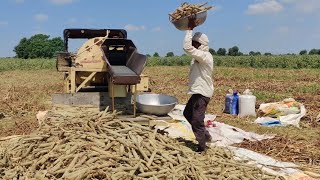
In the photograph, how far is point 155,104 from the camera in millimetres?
6102

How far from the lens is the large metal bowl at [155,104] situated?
5.86m

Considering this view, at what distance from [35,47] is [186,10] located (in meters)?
76.8

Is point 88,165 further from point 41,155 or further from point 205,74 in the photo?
point 205,74

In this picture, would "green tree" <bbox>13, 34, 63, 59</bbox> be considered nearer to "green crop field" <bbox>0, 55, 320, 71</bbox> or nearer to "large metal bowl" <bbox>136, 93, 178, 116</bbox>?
"green crop field" <bbox>0, 55, 320, 71</bbox>

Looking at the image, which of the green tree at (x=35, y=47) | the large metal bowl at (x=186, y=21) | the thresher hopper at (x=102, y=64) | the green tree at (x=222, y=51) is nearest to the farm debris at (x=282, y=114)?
the thresher hopper at (x=102, y=64)

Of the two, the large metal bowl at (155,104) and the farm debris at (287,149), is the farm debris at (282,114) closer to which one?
the farm debris at (287,149)

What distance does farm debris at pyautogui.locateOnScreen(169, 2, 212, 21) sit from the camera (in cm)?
475

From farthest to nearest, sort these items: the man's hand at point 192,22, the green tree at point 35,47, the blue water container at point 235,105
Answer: the green tree at point 35,47 → the blue water container at point 235,105 → the man's hand at point 192,22

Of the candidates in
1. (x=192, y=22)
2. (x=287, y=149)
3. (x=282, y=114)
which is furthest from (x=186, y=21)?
(x=282, y=114)

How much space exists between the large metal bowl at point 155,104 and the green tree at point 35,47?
73.2 metres

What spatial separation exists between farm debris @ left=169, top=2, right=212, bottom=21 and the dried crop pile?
1.43 metres

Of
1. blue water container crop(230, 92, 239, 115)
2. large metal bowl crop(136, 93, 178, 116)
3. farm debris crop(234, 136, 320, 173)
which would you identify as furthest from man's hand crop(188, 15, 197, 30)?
blue water container crop(230, 92, 239, 115)

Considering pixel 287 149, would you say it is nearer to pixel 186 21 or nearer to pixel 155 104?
pixel 155 104

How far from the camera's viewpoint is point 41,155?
4.07 metres
